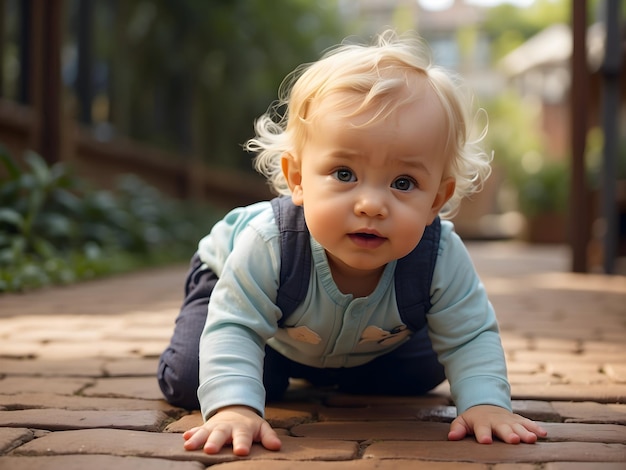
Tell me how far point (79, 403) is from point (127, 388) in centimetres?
21

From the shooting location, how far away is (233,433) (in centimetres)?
161

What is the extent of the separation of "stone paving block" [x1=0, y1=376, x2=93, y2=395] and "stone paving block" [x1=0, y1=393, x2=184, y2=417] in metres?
0.06

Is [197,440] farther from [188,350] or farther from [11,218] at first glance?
[11,218]

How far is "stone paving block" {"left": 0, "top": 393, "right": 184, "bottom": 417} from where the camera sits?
6.54 ft

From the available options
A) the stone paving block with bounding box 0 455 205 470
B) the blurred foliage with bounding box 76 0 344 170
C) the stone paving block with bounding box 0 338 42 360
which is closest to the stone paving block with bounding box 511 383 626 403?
the stone paving block with bounding box 0 455 205 470

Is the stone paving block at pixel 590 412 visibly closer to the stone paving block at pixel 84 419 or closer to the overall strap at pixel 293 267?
the overall strap at pixel 293 267

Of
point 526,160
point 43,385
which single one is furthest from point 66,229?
point 526,160

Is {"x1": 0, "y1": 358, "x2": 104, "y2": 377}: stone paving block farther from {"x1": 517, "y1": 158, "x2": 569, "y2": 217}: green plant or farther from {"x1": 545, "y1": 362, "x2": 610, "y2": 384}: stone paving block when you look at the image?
{"x1": 517, "y1": 158, "x2": 569, "y2": 217}: green plant

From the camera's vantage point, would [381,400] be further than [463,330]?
Yes

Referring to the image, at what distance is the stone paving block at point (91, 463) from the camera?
1473 millimetres

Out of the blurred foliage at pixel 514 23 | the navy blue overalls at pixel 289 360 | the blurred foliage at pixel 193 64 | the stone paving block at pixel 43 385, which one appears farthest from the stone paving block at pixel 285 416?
the blurred foliage at pixel 514 23

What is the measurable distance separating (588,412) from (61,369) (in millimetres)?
1523

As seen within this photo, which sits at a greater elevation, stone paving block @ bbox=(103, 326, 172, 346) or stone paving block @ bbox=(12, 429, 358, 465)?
stone paving block @ bbox=(12, 429, 358, 465)

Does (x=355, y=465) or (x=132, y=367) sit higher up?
(x=355, y=465)
